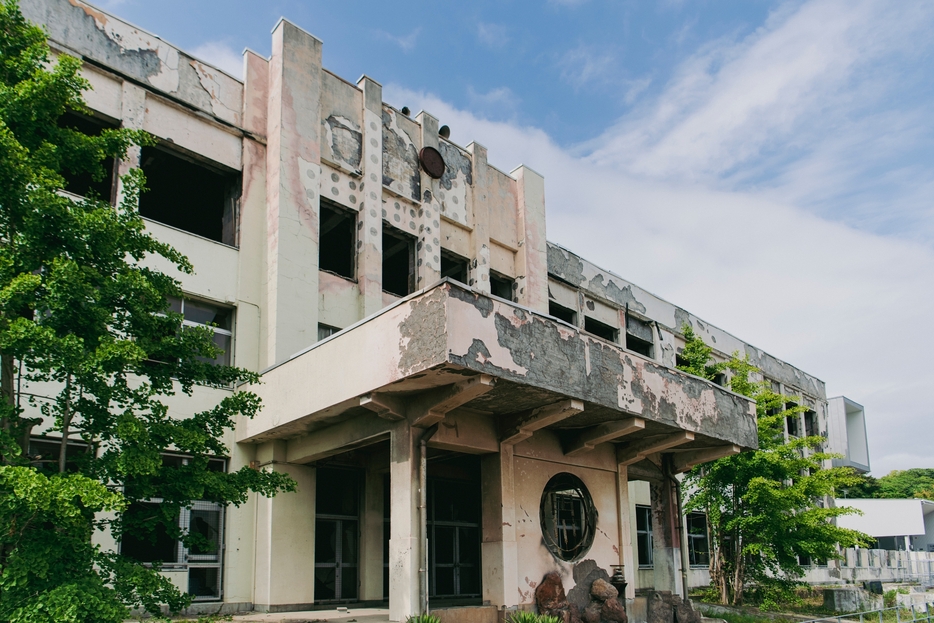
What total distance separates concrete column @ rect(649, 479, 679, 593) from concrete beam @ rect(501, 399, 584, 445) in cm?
568

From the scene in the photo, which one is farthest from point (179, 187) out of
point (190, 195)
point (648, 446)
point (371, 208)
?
point (648, 446)

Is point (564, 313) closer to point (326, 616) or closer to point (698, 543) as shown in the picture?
point (698, 543)

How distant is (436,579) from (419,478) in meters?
6.17

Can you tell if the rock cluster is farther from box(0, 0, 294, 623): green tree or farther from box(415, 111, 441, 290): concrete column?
box(415, 111, 441, 290): concrete column

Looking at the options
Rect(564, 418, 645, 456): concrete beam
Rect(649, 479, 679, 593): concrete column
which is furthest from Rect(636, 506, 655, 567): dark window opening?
Rect(564, 418, 645, 456): concrete beam

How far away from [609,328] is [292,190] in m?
13.4

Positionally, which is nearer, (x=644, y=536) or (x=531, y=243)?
(x=531, y=243)

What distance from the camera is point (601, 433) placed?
14.8m

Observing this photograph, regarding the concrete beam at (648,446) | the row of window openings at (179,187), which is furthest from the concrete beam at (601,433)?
the row of window openings at (179,187)

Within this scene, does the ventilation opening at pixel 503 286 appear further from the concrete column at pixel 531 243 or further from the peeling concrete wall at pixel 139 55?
the peeling concrete wall at pixel 139 55

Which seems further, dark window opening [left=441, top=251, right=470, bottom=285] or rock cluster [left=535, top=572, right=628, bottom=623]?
dark window opening [left=441, top=251, right=470, bottom=285]

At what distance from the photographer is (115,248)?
9805mm

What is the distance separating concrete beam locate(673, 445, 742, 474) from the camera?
56.4 feet

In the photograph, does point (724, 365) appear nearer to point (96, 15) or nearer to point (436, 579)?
point (436, 579)
